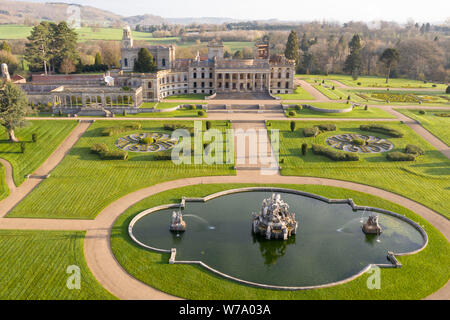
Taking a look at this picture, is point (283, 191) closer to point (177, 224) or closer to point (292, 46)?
point (177, 224)

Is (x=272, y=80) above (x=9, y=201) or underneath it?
above

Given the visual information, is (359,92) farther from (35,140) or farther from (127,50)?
(35,140)

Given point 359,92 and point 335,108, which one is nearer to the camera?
point 335,108

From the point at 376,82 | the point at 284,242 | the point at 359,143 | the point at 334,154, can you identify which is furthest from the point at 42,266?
the point at 376,82

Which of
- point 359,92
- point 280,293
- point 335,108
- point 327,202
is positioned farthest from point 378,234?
point 359,92

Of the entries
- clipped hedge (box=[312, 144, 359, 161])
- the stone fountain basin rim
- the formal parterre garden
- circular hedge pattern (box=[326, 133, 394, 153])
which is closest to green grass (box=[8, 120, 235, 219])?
the stone fountain basin rim

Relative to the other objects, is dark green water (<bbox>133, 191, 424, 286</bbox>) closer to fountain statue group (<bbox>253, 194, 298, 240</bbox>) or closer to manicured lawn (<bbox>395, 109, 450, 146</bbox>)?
fountain statue group (<bbox>253, 194, 298, 240</bbox>)
